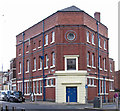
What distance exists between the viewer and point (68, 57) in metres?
37.8

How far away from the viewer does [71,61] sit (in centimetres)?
3803

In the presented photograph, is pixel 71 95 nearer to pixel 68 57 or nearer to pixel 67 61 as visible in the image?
pixel 67 61

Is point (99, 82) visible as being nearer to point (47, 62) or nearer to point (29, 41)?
point (47, 62)

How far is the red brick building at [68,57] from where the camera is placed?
37312mm

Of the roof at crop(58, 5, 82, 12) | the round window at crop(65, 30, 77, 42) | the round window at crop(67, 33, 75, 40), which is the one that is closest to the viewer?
the round window at crop(65, 30, 77, 42)

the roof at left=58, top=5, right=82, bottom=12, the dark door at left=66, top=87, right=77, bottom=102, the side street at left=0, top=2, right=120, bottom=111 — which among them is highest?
the roof at left=58, top=5, right=82, bottom=12

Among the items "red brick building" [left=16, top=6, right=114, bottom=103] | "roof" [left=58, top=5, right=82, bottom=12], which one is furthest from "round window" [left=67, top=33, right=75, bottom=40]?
"roof" [left=58, top=5, right=82, bottom=12]

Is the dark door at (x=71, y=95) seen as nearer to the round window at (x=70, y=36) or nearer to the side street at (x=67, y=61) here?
the side street at (x=67, y=61)

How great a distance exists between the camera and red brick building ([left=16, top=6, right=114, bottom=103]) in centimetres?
3731

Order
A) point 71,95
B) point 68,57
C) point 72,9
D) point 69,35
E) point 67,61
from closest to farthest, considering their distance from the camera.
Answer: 1. point 71,95
2. point 68,57
3. point 67,61
4. point 69,35
5. point 72,9

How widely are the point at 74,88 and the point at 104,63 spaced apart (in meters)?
11.4

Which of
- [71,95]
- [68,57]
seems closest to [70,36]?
[68,57]

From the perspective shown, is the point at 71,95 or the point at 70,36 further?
the point at 70,36

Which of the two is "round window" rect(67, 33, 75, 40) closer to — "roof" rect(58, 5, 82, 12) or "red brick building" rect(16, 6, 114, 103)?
"red brick building" rect(16, 6, 114, 103)
